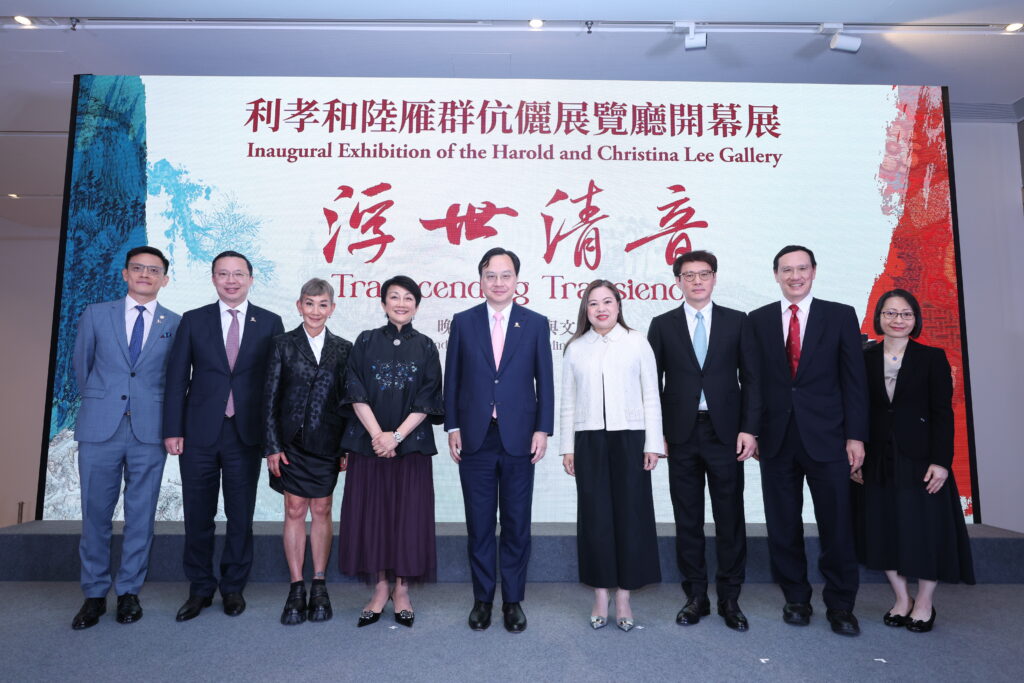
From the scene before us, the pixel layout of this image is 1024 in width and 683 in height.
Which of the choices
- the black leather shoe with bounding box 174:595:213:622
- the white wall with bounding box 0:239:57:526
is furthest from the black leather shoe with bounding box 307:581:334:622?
the white wall with bounding box 0:239:57:526

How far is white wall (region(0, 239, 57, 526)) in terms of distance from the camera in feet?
22.2

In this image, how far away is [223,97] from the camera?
3994 mm

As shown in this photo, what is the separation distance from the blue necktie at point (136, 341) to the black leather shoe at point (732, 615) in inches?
108

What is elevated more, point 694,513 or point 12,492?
point 694,513

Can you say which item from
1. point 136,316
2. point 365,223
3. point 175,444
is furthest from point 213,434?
point 365,223

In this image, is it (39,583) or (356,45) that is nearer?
(39,583)

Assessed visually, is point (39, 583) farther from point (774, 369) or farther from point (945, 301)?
point (945, 301)

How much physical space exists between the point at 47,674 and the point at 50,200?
5570 millimetres

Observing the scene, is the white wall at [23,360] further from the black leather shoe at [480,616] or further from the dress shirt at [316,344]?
the black leather shoe at [480,616]

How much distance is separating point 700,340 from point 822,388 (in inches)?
20.4

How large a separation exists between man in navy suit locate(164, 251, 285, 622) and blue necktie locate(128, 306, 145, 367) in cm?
17

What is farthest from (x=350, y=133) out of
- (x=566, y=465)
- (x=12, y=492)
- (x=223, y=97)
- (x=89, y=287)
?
(x=12, y=492)

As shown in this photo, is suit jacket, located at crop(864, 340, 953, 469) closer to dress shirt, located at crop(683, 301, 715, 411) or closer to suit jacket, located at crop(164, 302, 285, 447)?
dress shirt, located at crop(683, 301, 715, 411)

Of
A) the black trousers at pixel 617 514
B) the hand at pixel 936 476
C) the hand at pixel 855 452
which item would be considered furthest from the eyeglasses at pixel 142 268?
the hand at pixel 936 476
